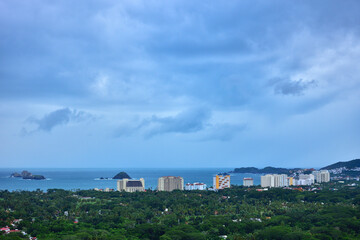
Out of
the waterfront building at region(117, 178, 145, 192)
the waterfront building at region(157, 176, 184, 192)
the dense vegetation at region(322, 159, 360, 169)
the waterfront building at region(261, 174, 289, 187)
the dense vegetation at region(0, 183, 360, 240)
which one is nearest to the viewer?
the dense vegetation at region(0, 183, 360, 240)

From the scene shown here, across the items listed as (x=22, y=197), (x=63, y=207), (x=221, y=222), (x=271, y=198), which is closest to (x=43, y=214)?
(x=63, y=207)

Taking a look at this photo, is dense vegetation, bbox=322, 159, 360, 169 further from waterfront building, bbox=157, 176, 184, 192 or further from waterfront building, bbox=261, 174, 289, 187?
waterfront building, bbox=157, 176, 184, 192

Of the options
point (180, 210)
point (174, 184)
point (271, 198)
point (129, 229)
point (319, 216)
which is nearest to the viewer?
point (129, 229)

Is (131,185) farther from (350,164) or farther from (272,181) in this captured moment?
(350,164)

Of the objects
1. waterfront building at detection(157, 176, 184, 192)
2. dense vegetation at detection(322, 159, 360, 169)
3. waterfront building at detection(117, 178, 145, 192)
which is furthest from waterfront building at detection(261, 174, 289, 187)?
dense vegetation at detection(322, 159, 360, 169)

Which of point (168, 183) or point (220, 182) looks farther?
point (220, 182)

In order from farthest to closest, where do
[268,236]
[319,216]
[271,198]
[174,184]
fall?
[174,184]
[271,198]
[319,216]
[268,236]

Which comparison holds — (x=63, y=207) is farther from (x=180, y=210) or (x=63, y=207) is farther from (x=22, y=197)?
(x=180, y=210)

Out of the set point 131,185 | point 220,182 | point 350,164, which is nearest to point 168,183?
point 131,185

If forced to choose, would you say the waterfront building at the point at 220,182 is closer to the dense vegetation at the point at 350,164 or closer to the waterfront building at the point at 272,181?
the waterfront building at the point at 272,181
